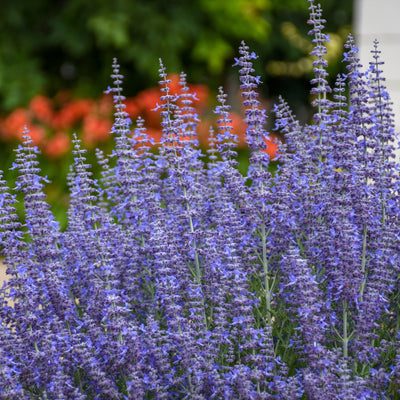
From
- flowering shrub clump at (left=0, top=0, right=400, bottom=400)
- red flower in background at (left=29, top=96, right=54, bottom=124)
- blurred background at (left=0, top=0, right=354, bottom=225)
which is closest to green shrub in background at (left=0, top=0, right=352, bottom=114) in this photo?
blurred background at (left=0, top=0, right=354, bottom=225)

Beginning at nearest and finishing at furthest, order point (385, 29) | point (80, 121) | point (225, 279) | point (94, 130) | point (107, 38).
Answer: point (225, 279), point (385, 29), point (94, 130), point (107, 38), point (80, 121)

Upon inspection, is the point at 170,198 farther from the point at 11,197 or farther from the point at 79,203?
the point at 11,197

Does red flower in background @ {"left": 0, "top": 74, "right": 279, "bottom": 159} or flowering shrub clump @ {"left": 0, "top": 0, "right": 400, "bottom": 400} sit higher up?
red flower in background @ {"left": 0, "top": 74, "right": 279, "bottom": 159}

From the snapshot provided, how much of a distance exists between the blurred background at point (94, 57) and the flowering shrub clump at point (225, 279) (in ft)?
17.5

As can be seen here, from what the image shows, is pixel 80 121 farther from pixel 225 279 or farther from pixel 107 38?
pixel 225 279

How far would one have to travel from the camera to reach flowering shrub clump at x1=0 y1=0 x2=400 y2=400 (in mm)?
2369

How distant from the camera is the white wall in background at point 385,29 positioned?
710 cm

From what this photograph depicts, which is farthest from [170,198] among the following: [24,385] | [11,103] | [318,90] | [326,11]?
[326,11]

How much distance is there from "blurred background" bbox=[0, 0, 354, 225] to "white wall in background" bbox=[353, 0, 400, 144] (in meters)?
1.75

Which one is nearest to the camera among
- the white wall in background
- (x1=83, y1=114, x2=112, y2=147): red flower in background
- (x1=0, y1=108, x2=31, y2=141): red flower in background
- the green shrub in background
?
the white wall in background

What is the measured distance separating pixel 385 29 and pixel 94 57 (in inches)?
179

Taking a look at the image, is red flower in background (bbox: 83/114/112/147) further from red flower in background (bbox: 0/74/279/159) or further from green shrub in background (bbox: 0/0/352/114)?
green shrub in background (bbox: 0/0/352/114)

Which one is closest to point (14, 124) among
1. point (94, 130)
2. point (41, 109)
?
point (41, 109)

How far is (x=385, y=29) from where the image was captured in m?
7.14
